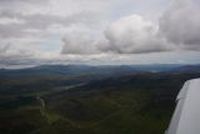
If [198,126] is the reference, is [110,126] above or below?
below

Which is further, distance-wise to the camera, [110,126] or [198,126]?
[110,126]

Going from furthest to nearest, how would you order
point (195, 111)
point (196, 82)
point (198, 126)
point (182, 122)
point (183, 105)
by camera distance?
1. point (196, 82)
2. point (183, 105)
3. point (195, 111)
4. point (182, 122)
5. point (198, 126)

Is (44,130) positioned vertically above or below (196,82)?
below

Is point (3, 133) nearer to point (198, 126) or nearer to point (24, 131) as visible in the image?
point (24, 131)

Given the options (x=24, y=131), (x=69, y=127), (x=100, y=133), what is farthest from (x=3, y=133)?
(x=100, y=133)

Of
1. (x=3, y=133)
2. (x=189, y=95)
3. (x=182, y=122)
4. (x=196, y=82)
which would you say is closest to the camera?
(x=182, y=122)

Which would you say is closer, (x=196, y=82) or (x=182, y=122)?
(x=182, y=122)

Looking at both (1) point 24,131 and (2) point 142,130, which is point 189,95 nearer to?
(2) point 142,130

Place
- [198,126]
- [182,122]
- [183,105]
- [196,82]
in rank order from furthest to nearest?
[196,82] → [183,105] → [182,122] → [198,126]

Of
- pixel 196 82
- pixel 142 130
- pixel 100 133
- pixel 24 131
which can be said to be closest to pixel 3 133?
pixel 24 131
